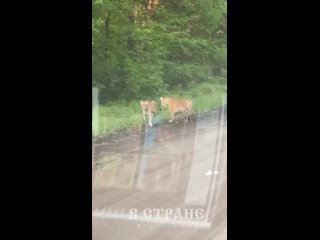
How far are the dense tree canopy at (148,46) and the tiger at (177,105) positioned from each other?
44mm

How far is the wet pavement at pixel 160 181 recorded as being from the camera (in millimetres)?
1323

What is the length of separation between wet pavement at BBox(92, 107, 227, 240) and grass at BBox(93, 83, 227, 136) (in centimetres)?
3

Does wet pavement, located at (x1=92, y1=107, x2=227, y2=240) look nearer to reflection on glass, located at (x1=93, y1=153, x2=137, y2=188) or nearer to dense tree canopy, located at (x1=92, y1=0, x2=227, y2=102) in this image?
reflection on glass, located at (x1=93, y1=153, x2=137, y2=188)

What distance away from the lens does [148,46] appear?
4.61 feet

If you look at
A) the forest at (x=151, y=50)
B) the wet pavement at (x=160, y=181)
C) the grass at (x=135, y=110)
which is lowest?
the wet pavement at (x=160, y=181)

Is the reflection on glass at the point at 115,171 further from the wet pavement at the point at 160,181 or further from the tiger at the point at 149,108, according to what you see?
the tiger at the point at 149,108

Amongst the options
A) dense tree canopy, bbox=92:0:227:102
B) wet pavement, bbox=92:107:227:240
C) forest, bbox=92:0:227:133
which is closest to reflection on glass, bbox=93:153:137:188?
wet pavement, bbox=92:107:227:240

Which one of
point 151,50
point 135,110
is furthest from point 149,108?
point 151,50

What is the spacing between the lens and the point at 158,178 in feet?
4.47

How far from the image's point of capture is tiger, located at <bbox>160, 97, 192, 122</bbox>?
137 centimetres

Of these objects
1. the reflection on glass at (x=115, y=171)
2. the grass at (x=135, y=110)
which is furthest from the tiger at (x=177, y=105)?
the reflection on glass at (x=115, y=171)
